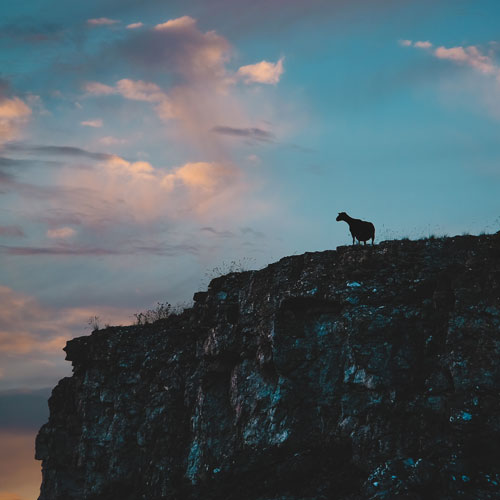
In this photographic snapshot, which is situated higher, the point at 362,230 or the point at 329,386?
the point at 362,230

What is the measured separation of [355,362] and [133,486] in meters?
14.3

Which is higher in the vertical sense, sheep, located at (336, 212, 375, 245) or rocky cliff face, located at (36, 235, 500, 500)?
sheep, located at (336, 212, 375, 245)

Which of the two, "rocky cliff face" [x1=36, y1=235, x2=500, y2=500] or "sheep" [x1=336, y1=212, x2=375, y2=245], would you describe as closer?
"rocky cliff face" [x1=36, y1=235, x2=500, y2=500]

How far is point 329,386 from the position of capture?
28.9m

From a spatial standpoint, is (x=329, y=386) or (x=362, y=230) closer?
(x=329, y=386)

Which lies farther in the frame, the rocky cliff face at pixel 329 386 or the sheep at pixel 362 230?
the sheep at pixel 362 230

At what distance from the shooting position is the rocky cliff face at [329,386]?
24828 mm

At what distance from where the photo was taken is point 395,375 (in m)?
27.3

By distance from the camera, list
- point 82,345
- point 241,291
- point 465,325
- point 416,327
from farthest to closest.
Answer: point 82,345 < point 241,291 < point 416,327 < point 465,325

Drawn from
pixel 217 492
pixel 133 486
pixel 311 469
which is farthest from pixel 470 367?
pixel 133 486

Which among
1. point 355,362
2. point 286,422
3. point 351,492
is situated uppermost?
point 355,362

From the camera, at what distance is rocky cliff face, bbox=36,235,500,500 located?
2483cm

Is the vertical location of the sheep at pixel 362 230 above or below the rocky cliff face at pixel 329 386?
above

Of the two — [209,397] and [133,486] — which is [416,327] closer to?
[209,397]
